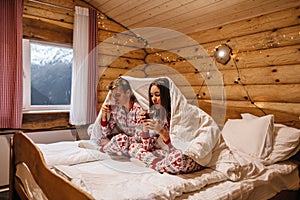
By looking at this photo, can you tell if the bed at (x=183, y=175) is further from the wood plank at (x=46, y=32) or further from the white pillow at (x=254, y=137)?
the wood plank at (x=46, y=32)

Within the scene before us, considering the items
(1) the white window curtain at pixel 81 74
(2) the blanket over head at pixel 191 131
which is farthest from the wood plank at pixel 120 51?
(2) the blanket over head at pixel 191 131

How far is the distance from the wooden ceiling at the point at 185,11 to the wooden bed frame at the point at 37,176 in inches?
79.6

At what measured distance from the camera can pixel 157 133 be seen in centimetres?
195

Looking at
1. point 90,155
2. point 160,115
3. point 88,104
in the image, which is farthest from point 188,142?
point 88,104

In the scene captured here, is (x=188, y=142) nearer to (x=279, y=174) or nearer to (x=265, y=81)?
(x=279, y=174)

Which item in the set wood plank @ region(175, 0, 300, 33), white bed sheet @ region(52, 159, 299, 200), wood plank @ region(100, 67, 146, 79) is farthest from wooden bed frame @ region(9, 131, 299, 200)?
wood plank @ region(100, 67, 146, 79)

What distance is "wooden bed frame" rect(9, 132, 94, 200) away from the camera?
1127 mm

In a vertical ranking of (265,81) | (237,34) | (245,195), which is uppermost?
(237,34)

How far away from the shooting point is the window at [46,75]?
9.68 feet

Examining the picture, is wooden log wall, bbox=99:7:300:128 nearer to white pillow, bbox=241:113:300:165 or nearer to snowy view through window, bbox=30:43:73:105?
white pillow, bbox=241:113:300:165

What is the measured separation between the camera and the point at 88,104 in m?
3.17

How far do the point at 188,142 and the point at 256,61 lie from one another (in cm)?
136

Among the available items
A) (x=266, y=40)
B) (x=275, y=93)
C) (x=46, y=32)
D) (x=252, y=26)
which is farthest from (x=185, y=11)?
(x=46, y=32)

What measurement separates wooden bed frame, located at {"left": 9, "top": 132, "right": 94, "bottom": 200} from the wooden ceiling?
6.63 ft
